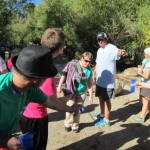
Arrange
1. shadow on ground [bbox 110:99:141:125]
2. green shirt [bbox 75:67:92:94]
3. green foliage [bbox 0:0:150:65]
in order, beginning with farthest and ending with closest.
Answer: green foliage [bbox 0:0:150:65] → shadow on ground [bbox 110:99:141:125] → green shirt [bbox 75:67:92:94]

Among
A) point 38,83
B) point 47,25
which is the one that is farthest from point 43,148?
point 47,25

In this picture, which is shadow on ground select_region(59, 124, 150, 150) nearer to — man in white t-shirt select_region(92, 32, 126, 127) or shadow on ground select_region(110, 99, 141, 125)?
man in white t-shirt select_region(92, 32, 126, 127)

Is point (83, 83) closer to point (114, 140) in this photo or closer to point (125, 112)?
point (114, 140)

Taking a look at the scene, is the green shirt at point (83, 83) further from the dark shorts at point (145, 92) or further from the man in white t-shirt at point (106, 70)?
the dark shorts at point (145, 92)

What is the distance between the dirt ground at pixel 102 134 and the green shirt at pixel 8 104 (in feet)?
8.86

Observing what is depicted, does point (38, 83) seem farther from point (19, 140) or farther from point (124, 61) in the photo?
point (124, 61)

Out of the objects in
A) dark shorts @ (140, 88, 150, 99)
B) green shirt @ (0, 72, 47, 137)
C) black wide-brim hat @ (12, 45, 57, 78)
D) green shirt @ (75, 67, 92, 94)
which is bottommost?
dark shorts @ (140, 88, 150, 99)

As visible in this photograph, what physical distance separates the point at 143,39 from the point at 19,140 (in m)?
15.8

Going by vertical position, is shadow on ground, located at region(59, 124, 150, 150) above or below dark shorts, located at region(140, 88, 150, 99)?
below

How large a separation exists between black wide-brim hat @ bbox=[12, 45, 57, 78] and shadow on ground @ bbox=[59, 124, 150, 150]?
121 inches

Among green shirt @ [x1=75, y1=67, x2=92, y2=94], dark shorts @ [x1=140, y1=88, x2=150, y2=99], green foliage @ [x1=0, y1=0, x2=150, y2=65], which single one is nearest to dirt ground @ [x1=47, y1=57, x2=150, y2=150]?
dark shorts @ [x1=140, y1=88, x2=150, y2=99]

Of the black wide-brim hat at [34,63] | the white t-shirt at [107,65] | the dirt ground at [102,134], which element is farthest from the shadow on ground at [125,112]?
the black wide-brim hat at [34,63]

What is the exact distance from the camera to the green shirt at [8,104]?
2.08 meters

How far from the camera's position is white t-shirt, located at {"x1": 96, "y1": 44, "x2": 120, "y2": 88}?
5551 millimetres
